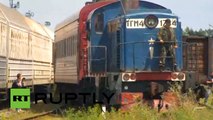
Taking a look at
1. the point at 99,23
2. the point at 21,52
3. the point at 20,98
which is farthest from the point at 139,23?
the point at 21,52

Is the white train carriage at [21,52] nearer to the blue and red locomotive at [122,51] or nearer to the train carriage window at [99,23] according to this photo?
the blue and red locomotive at [122,51]

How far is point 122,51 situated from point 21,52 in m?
7.88

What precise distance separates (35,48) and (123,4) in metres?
10.4

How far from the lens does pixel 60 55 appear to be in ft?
74.5

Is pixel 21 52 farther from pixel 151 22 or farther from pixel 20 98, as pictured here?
pixel 151 22

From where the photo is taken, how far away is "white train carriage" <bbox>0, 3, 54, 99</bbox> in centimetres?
1861

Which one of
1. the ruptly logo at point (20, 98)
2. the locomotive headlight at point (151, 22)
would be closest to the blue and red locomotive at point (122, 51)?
the locomotive headlight at point (151, 22)

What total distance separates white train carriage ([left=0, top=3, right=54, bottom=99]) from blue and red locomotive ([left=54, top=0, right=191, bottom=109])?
2627 mm

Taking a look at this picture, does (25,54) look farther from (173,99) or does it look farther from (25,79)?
(173,99)

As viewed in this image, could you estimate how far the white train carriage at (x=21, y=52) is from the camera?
1861 cm

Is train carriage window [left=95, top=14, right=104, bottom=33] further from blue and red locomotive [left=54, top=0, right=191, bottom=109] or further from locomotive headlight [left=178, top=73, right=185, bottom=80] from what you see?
locomotive headlight [left=178, top=73, right=185, bottom=80]

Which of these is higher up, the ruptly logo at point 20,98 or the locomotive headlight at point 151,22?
the locomotive headlight at point 151,22

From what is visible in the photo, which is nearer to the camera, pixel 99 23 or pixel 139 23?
pixel 139 23

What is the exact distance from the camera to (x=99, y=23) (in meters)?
16.4
